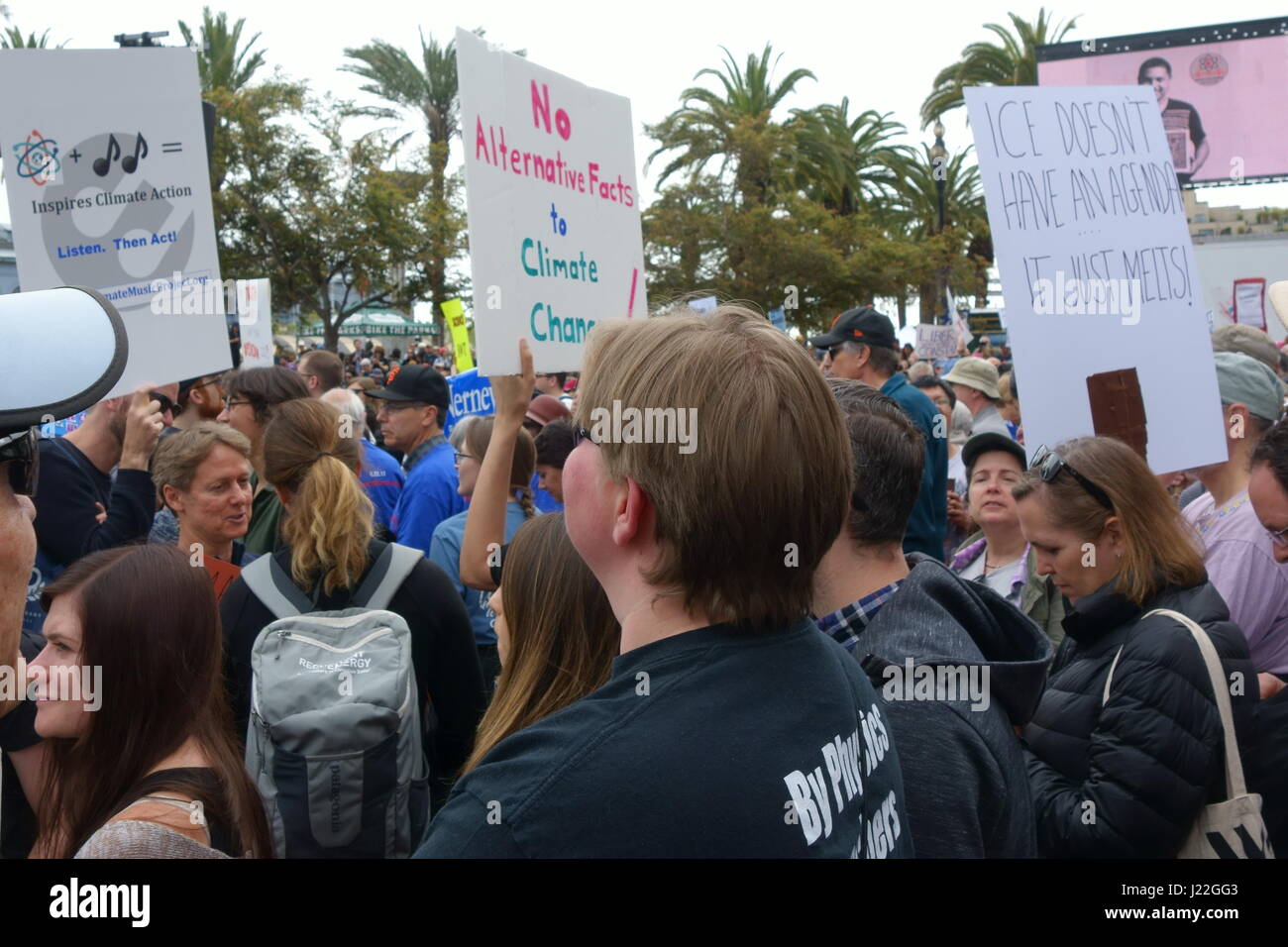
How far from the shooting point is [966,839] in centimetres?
182

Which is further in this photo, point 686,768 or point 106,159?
point 106,159

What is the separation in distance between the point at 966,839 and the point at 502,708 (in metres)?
0.92

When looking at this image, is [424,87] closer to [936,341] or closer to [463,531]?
[936,341]

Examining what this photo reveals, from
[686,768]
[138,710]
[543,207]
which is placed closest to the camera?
[686,768]

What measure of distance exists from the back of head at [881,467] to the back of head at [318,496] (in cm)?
154

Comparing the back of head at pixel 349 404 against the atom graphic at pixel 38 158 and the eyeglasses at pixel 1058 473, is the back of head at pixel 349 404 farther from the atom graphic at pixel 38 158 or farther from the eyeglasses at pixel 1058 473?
the eyeglasses at pixel 1058 473

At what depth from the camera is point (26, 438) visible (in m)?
1.85

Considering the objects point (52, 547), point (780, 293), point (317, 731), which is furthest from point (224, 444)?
point (780, 293)

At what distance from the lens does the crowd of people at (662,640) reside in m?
1.30

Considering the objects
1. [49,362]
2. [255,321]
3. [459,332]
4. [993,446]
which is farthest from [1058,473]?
[459,332]

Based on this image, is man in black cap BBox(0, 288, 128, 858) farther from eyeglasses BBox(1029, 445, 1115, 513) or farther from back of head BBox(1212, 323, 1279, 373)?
back of head BBox(1212, 323, 1279, 373)

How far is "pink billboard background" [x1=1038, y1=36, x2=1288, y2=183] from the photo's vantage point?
1834 cm

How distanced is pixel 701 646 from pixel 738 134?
1136 inches
